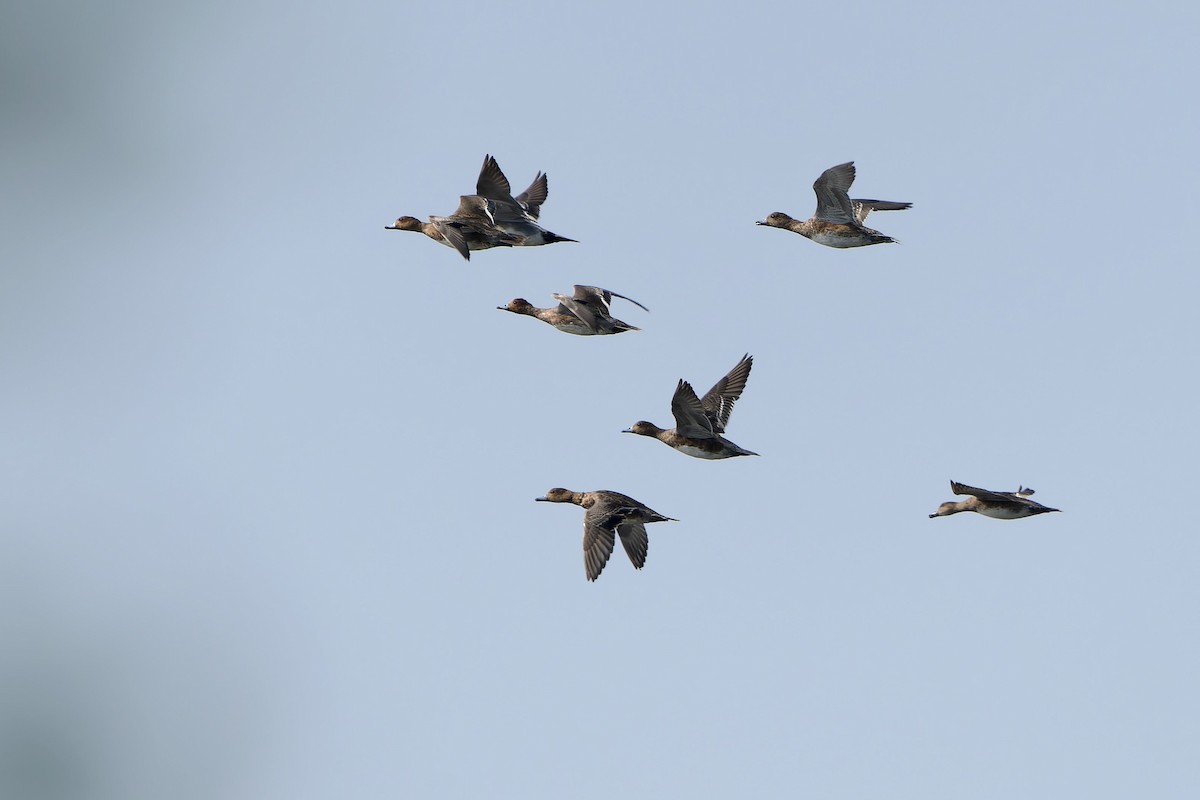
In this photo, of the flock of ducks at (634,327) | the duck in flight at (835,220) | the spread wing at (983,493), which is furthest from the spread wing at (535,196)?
the spread wing at (983,493)

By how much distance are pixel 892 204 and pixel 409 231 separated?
38.7 ft

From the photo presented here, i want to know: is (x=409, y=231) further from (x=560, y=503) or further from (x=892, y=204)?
(x=892, y=204)

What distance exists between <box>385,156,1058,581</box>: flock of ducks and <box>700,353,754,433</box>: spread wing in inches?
0.9

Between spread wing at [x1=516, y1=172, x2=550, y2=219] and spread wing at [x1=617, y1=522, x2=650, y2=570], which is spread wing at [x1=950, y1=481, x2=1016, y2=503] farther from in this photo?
spread wing at [x1=516, y1=172, x2=550, y2=219]

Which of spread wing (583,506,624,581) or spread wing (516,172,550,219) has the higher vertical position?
spread wing (516,172,550,219)

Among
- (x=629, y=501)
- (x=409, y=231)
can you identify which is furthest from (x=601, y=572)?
(x=409, y=231)

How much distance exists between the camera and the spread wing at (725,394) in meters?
38.1

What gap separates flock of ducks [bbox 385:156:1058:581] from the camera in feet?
117

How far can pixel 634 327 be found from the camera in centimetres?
3616

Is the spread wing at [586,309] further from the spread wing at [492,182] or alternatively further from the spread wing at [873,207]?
the spread wing at [873,207]

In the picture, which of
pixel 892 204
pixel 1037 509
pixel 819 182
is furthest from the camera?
pixel 892 204

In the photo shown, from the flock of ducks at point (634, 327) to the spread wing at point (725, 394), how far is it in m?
0.02

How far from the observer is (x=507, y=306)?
4003cm

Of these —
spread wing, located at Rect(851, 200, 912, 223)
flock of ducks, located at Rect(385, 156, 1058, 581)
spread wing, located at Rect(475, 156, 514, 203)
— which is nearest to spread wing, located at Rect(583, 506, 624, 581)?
flock of ducks, located at Rect(385, 156, 1058, 581)
